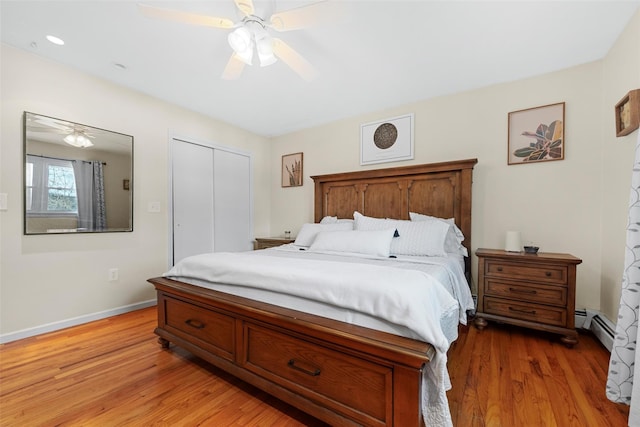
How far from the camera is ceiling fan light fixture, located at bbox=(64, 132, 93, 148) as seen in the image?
8.27 ft

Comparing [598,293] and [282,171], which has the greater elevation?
[282,171]

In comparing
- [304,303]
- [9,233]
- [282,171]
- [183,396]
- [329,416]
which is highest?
[282,171]

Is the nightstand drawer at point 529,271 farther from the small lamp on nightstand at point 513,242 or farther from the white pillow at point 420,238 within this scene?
the white pillow at point 420,238

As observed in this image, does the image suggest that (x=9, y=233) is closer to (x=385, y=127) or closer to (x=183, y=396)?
(x=183, y=396)

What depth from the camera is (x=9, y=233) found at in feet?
7.29

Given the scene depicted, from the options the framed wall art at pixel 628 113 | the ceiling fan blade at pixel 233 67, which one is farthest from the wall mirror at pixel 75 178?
the framed wall art at pixel 628 113

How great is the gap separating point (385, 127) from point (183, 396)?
332 cm

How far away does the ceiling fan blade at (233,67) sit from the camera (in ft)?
6.67

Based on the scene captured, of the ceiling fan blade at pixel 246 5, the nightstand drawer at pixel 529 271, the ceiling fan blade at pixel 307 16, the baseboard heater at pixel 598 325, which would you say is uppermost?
the ceiling fan blade at pixel 246 5

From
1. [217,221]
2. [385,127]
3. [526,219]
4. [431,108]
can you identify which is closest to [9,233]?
[217,221]

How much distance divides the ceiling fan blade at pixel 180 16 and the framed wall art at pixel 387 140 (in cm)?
226

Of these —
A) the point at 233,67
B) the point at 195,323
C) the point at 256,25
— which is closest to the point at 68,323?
the point at 195,323

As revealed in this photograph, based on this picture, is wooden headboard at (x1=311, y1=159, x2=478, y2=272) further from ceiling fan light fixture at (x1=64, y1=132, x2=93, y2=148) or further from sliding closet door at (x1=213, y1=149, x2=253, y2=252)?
ceiling fan light fixture at (x1=64, y1=132, x2=93, y2=148)

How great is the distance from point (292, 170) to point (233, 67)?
7.54ft
